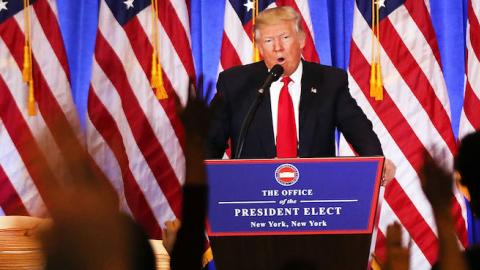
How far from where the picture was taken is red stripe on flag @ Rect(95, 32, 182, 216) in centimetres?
620

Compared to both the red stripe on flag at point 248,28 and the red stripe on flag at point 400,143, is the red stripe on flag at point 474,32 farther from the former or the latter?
the red stripe on flag at point 248,28

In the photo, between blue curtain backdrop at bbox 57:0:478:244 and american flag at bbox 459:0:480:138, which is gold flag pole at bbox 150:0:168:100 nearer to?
blue curtain backdrop at bbox 57:0:478:244

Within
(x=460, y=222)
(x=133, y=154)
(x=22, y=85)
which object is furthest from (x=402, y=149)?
(x=22, y=85)

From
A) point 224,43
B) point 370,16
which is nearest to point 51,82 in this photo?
point 224,43

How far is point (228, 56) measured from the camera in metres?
6.19

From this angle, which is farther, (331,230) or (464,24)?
(464,24)

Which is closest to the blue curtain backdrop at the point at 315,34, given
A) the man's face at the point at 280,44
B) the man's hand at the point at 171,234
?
the man's face at the point at 280,44

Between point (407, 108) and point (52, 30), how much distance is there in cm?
254

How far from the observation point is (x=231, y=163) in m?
3.35

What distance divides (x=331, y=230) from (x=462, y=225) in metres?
2.94

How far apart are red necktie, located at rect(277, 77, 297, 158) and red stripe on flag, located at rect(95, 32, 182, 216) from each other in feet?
5.78

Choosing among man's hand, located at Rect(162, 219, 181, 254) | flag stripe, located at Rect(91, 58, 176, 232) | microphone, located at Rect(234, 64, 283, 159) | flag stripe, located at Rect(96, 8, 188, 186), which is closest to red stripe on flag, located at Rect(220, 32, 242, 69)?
flag stripe, located at Rect(96, 8, 188, 186)

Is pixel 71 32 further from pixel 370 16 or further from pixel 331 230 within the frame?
pixel 331 230

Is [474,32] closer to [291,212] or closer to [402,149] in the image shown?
[402,149]
